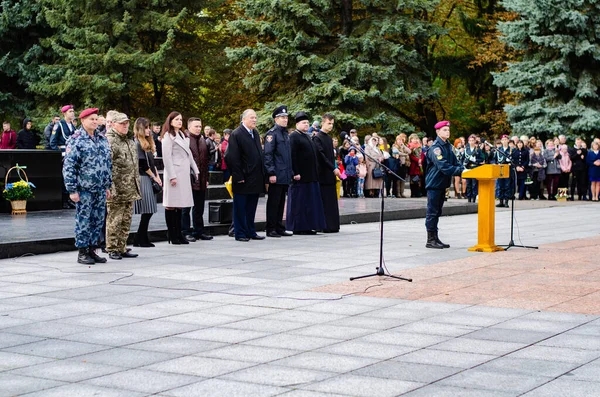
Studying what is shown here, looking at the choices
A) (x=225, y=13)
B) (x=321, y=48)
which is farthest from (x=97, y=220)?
(x=225, y=13)

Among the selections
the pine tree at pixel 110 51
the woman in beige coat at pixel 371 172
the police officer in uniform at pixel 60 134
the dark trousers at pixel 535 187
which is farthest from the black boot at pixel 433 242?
the pine tree at pixel 110 51

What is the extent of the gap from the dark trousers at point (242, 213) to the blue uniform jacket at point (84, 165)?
374cm

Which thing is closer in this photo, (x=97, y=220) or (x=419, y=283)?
(x=419, y=283)

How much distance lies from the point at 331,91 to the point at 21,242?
23452 millimetres

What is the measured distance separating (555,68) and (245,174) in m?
22.6

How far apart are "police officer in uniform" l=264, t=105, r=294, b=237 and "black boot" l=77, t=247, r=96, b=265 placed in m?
4.50

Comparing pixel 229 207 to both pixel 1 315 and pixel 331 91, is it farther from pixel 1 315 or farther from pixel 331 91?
pixel 331 91

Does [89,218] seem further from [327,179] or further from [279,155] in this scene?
[327,179]

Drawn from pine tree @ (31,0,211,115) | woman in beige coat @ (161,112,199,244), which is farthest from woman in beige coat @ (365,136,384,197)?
woman in beige coat @ (161,112,199,244)

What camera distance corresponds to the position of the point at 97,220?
1297 cm

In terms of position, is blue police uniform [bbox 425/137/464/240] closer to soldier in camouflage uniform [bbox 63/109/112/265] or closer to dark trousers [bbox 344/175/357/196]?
soldier in camouflage uniform [bbox 63/109/112/265]

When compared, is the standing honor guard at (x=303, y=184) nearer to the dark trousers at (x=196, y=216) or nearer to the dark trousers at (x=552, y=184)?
the dark trousers at (x=196, y=216)

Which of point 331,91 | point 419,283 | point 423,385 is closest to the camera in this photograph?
point 423,385

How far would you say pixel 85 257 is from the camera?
13.0m
